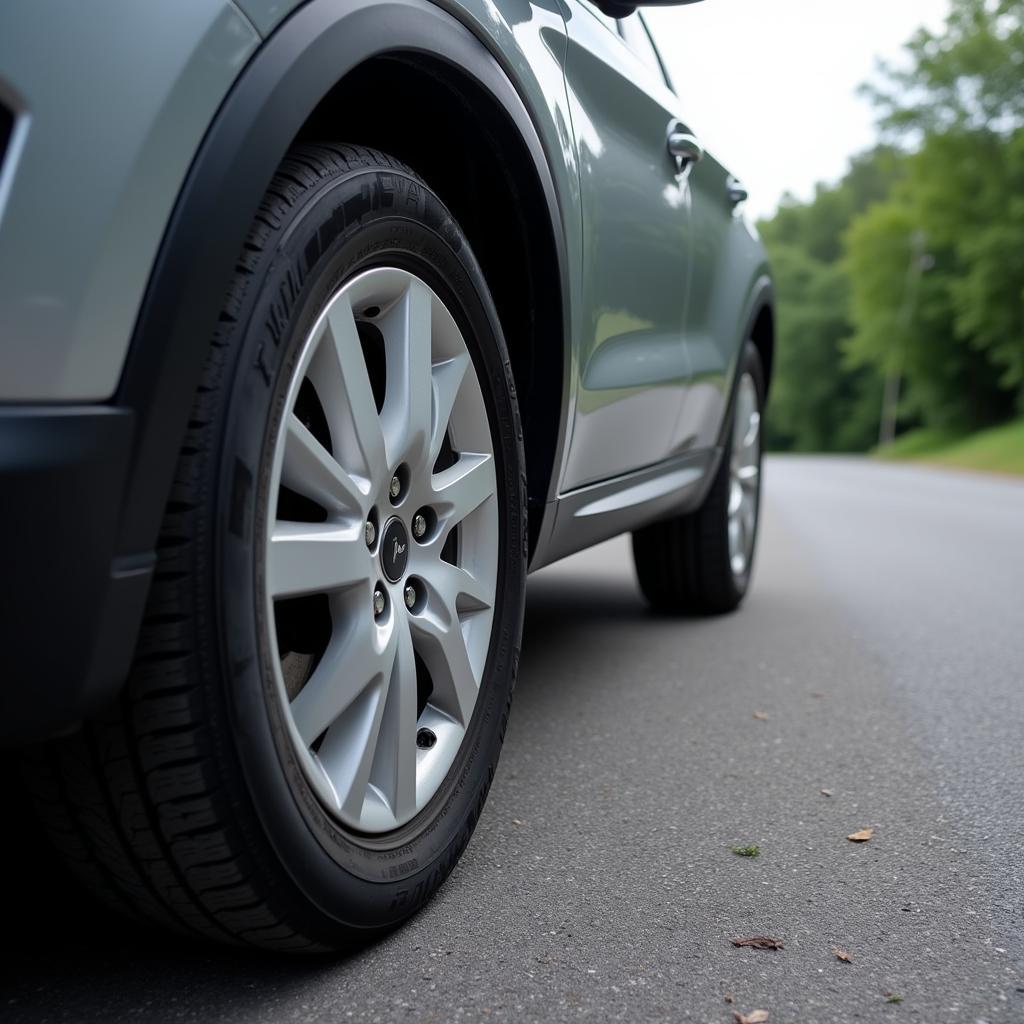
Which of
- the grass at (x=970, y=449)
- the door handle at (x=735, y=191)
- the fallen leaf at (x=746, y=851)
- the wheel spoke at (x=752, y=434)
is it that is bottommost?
the grass at (x=970, y=449)

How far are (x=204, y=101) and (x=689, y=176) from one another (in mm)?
1945

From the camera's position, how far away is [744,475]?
4270 millimetres

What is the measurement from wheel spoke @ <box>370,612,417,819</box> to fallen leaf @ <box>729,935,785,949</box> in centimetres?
46

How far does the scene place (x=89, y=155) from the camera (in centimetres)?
106

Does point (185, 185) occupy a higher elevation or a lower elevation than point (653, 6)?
lower

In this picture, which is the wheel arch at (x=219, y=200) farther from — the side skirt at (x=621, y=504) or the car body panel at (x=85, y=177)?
the side skirt at (x=621, y=504)

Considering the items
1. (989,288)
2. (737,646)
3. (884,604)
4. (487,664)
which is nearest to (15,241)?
(487,664)

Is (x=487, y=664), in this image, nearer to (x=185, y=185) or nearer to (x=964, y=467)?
(x=185, y=185)

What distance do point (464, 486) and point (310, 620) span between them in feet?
1.08

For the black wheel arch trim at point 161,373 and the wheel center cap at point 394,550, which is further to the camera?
the wheel center cap at point 394,550

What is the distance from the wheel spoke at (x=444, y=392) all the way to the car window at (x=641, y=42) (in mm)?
1390

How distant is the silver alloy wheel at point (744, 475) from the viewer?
4004 millimetres

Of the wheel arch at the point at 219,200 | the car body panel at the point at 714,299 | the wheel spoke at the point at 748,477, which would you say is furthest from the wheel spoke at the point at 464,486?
the wheel spoke at the point at 748,477

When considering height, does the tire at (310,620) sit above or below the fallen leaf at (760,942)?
above
